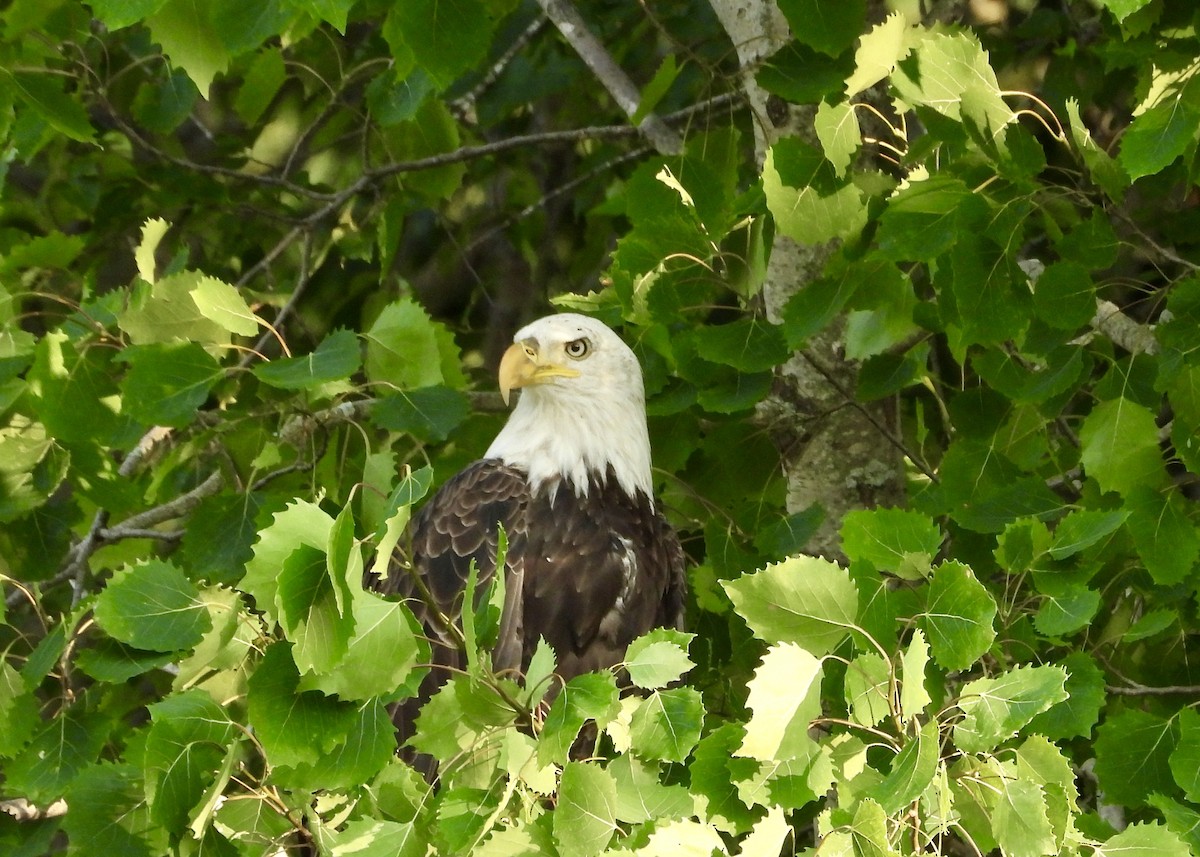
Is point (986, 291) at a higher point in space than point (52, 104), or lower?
lower

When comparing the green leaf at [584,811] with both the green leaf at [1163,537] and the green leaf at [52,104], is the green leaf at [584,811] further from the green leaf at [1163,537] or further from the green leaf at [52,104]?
the green leaf at [52,104]

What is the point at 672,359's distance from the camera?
10.1ft

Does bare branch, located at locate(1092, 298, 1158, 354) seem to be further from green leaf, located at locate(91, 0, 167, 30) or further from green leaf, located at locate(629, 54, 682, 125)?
green leaf, located at locate(91, 0, 167, 30)

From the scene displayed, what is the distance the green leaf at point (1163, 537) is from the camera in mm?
2371

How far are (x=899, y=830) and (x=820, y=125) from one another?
1284mm

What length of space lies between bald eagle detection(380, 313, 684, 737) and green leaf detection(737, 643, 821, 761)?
5.22 feet

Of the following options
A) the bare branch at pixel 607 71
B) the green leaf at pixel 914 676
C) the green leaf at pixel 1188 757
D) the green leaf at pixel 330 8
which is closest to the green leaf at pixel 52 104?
the green leaf at pixel 330 8

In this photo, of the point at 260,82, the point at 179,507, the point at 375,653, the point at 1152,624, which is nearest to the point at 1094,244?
the point at 1152,624

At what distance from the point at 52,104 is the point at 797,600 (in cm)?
197

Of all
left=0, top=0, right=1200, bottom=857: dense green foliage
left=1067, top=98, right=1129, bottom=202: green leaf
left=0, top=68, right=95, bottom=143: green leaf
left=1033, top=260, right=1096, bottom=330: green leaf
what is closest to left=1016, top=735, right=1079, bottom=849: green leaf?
left=0, top=0, right=1200, bottom=857: dense green foliage

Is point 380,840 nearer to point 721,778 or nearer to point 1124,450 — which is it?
point 721,778

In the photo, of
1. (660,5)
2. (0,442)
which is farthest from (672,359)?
(660,5)

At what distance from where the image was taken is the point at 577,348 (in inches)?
147

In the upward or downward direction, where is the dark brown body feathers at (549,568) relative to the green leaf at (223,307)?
downward
